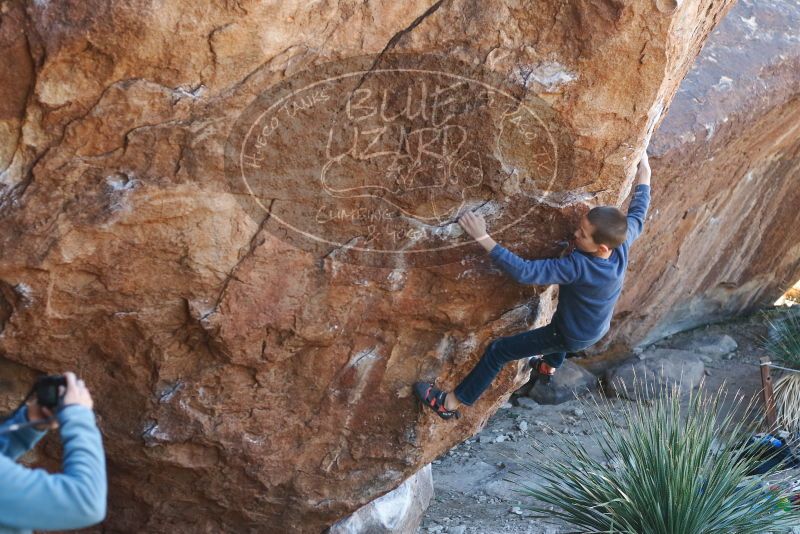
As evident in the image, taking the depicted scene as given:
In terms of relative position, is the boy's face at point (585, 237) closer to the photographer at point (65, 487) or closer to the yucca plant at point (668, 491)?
the yucca plant at point (668, 491)

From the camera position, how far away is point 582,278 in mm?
4473

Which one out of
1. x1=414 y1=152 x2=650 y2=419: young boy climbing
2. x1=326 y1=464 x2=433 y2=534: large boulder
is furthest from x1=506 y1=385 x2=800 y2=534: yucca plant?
x1=326 y1=464 x2=433 y2=534: large boulder

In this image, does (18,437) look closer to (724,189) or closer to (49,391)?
(49,391)

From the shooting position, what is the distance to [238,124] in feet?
13.4

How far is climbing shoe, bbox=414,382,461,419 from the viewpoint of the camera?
506 centimetres

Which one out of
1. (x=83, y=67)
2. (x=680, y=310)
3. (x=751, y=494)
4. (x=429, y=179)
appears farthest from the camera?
(x=680, y=310)

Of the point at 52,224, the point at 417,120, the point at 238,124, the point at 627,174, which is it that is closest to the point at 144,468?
the point at 52,224

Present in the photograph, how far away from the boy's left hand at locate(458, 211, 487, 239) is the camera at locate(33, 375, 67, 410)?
2034mm

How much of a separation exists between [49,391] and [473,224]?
210 centimetres

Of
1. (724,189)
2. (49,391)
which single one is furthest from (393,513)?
(724,189)

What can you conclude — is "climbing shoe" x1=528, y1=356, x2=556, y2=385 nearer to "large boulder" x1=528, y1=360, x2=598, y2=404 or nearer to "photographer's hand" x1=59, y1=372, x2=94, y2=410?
"photographer's hand" x1=59, y1=372, x2=94, y2=410

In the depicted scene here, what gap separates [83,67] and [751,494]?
4090 mm

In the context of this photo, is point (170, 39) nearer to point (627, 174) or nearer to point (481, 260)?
point (481, 260)

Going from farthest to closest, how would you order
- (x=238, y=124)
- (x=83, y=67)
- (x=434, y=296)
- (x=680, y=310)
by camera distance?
1. (x=680, y=310)
2. (x=434, y=296)
3. (x=238, y=124)
4. (x=83, y=67)
